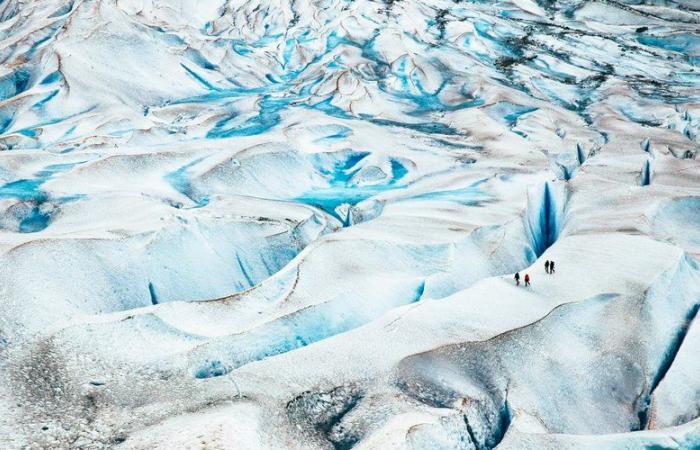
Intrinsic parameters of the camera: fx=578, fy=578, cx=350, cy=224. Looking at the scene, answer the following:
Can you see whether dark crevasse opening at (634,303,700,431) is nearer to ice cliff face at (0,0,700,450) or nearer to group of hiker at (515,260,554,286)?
ice cliff face at (0,0,700,450)

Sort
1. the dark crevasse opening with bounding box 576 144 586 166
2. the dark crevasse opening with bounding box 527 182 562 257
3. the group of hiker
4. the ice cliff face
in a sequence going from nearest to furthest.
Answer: the ice cliff face → the group of hiker → the dark crevasse opening with bounding box 527 182 562 257 → the dark crevasse opening with bounding box 576 144 586 166

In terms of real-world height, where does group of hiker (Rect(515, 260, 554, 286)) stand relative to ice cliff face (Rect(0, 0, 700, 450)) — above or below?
above

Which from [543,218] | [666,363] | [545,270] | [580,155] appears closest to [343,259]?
[545,270]

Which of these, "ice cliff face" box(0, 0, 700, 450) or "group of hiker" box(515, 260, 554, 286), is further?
"group of hiker" box(515, 260, 554, 286)

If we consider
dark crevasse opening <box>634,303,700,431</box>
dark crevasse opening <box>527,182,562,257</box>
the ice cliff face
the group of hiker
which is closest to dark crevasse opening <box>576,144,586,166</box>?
the ice cliff face

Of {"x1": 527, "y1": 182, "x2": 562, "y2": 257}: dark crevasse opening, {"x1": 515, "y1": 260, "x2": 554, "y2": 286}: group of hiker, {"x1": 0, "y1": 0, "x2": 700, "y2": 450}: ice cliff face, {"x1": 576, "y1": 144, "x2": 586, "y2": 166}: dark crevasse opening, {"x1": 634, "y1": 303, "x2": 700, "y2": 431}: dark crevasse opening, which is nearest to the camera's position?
{"x1": 0, "y1": 0, "x2": 700, "y2": 450}: ice cliff face

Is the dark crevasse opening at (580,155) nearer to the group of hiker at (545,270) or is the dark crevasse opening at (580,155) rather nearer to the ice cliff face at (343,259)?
the ice cliff face at (343,259)

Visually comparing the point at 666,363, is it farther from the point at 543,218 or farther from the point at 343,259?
the point at 543,218
